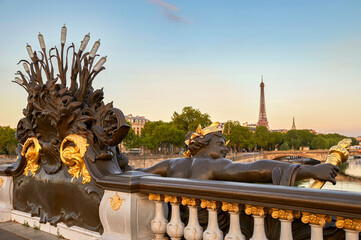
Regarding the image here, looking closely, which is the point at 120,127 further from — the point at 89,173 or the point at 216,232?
the point at 216,232

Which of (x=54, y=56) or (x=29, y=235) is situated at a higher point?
(x=54, y=56)

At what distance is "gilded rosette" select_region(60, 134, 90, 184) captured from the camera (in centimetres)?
368

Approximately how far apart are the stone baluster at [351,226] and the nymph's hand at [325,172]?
751 millimetres

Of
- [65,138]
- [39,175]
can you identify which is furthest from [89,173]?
[39,175]

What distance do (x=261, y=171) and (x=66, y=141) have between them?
2.43 metres

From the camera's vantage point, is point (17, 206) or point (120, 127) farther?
point (17, 206)

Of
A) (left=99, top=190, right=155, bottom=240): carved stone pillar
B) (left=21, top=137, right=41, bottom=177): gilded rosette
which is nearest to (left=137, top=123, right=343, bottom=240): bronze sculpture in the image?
(left=99, top=190, right=155, bottom=240): carved stone pillar

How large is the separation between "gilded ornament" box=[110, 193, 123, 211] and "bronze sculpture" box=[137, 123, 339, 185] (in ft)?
1.93

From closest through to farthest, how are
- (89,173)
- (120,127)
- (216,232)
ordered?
1. (216,232)
2. (120,127)
3. (89,173)

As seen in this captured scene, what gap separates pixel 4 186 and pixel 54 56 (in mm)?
2276

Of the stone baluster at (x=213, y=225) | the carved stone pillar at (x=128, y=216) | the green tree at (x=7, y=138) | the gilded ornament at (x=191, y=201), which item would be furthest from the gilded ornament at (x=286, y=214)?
the green tree at (x=7, y=138)

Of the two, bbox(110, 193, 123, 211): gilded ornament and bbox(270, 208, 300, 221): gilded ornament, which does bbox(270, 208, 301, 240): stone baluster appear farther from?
bbox(110, 193, 123, 211): gilded ornament

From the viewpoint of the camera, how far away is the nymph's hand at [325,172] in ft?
8.45

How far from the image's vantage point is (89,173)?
361 cm
